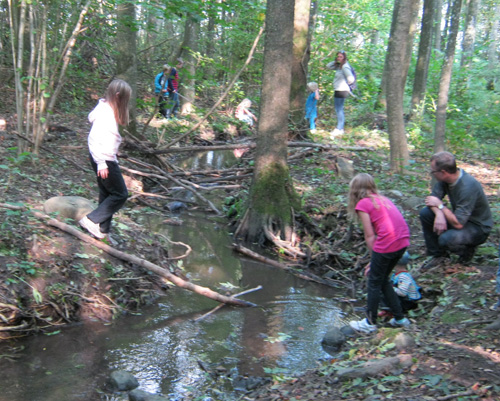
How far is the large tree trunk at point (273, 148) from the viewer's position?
27.1 ft

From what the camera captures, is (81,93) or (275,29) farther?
(81,93)

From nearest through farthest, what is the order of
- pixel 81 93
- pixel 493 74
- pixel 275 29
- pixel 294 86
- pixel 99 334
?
pixel 99 334, pixel 275 29, pixel 294 86, pixel 81 93, pixel 493 74

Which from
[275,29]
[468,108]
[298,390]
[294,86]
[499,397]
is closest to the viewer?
[499,397]

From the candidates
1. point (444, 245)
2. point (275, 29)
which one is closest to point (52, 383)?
point (444, 245)

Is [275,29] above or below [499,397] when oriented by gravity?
above

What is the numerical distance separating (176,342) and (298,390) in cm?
173

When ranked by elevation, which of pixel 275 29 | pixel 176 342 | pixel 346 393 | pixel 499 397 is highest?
pixel 275 29

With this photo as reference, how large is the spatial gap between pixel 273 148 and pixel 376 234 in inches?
143

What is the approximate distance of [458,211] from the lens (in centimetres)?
601

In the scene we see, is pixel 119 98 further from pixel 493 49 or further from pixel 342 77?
pixel 493 49

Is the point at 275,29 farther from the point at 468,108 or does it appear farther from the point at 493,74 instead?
the point at 493,74

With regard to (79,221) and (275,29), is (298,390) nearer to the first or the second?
(79,221)

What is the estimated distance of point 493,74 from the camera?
22281 millimetres

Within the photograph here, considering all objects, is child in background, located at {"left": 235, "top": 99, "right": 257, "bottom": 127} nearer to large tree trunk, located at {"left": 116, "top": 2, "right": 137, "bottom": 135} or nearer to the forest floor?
large tree trunk, located at {"left": 116, "top": 2, "right": 137, "bottom": 135}
